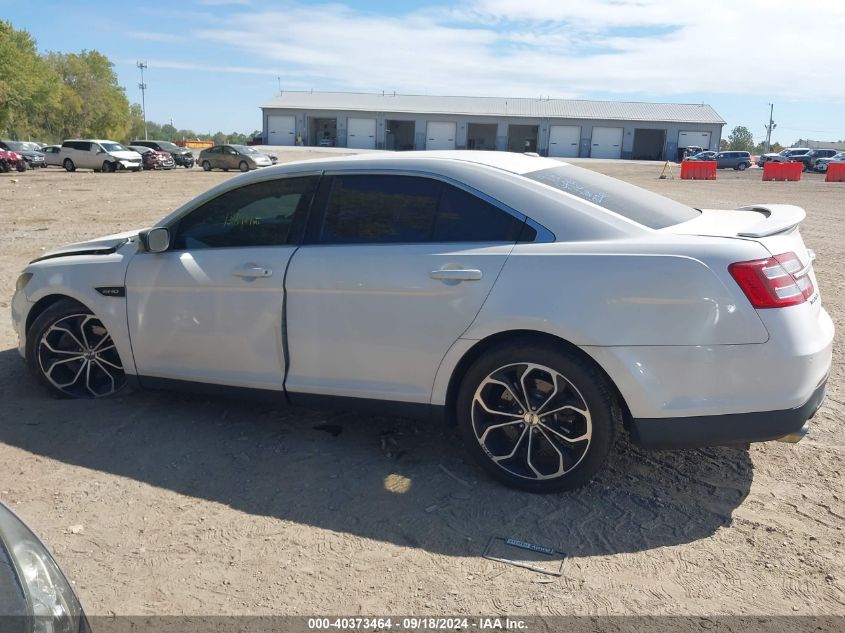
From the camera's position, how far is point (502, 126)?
7406 centimetres

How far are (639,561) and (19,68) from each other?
59865 mm

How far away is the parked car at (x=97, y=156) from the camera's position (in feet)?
118

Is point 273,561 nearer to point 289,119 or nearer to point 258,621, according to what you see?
point 258,621

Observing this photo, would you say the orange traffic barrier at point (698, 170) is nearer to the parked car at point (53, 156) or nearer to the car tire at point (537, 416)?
the parked car at point (53, 156)

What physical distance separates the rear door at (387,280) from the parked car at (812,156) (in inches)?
2180

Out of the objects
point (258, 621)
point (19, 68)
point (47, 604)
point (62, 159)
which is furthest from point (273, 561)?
point (19, 68)

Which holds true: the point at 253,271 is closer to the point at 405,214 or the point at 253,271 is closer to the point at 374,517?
the point at 405,214

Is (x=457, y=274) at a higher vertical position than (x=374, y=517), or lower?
higher

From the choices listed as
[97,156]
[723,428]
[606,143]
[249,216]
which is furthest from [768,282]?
[606,143]

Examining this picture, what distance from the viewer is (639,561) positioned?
3027 mm

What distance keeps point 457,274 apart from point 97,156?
3735 cm

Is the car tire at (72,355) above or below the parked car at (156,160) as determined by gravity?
below

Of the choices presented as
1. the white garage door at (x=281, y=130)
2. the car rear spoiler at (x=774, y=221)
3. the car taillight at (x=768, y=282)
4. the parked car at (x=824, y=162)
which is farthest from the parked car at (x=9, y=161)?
the parked car at (x=824, y=162)

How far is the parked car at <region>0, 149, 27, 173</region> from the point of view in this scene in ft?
109
